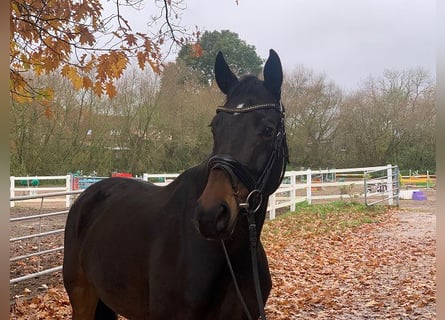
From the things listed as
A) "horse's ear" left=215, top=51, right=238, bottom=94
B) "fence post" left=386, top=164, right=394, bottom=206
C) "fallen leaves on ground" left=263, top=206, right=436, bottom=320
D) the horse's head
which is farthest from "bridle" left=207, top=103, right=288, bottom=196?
"fence post" left=386, top=164, right=394, bottom=206

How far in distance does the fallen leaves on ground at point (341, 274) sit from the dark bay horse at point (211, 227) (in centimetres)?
258

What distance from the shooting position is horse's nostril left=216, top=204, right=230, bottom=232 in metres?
1.38

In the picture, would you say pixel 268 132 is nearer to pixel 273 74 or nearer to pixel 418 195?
pixel 273 74

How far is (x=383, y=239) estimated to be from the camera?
335 inches

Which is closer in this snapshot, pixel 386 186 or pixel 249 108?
pixel 249 108

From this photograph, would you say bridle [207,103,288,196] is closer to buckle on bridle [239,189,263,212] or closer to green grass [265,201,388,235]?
buckle on bridle [239,189,263,212]

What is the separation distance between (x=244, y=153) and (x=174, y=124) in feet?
26.4

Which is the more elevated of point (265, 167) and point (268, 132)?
point (268, 132)

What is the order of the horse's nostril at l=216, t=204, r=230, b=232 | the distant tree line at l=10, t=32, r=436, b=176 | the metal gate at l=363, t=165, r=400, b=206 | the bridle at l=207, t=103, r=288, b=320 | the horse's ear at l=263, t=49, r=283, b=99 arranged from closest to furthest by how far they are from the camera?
the horse's nostril at l=216, t=204, r=230, b=232
the bridle at l=207, t=103, r=288, b=320
the horse's ear at l=263, t=49, r=283, b=99
the distant tree line at l=10, t=32, r=436, b=176
the metal gate at l=363, t=165, r=400, b=206

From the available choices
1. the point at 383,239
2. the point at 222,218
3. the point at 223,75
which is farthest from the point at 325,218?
the point at 222,218

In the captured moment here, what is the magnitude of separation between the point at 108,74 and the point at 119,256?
6.23ft

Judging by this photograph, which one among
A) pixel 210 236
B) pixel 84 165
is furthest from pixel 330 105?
pixel 210 236

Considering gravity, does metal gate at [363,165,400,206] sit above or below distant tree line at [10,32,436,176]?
below

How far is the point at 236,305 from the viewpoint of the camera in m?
1.72
